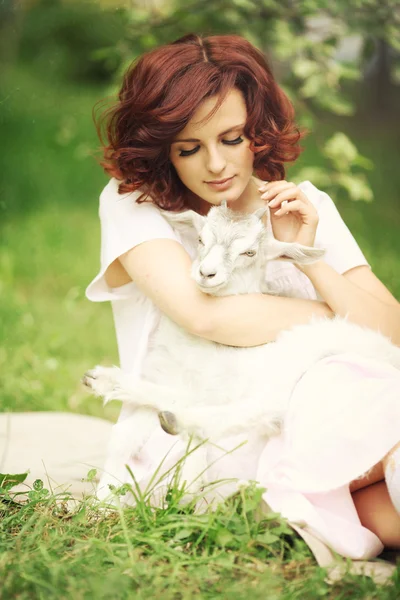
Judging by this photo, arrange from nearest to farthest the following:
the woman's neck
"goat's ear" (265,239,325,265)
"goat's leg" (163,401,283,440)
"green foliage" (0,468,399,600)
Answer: "green foliage" (0,468,399,600) < "goat's leg" (163,401,283,440) < "goat's ear" (265,239,325,265) < the woman's neck

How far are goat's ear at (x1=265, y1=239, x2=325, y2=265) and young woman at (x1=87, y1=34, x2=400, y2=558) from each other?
0.09 metres

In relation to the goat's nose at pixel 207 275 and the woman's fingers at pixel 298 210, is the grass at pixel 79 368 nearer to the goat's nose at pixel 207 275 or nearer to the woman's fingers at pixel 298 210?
the goat's nose at pixel 207 275

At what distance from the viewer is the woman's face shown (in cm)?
230

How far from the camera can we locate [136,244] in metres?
2.35

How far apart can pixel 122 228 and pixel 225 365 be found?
0.58 m

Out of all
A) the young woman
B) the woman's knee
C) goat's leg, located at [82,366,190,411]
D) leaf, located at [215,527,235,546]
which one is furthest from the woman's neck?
leaf, located at [215,527,235,546]

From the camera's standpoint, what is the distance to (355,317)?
2299mm

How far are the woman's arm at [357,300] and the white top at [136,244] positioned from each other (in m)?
0.13

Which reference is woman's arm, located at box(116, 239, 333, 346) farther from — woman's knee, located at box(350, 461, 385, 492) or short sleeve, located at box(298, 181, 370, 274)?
woman's knee, located at box(350, 461, 385, 492)

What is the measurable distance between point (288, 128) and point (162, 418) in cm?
112

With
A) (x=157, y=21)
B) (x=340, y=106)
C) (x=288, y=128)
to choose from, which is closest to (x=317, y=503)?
(x=288, y=128)

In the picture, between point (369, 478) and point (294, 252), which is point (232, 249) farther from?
point (369, 478)

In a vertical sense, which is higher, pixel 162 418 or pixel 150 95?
pixel 150 95

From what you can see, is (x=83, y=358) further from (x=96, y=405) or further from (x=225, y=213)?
(x=225, y=213)
